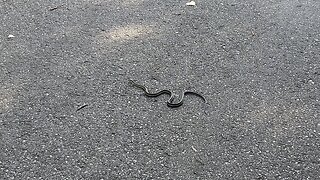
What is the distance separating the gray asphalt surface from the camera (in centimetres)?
327

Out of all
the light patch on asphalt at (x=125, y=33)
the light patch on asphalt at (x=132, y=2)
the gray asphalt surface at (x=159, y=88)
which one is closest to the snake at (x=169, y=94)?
the gray asphalt surface at (x=159, y=88)

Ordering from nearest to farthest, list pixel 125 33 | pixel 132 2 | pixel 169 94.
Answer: pixel 169 94 < pixel 125 33 < pixel 132 2

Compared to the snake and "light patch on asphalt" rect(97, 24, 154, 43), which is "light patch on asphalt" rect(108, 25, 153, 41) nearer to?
"light patch on asphalt" rect(97, 24, 154, 43)

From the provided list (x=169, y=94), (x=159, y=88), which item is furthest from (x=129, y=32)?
(x=169, y=94)

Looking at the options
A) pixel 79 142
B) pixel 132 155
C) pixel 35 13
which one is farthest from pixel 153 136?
A: pixel 35 13

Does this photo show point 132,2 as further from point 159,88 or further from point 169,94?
point 169,94

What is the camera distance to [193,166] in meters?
3.21

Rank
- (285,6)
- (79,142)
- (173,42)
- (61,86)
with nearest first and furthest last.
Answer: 1. (79,142)
2. (61,86)
3. (173,42)
4. (285,6)

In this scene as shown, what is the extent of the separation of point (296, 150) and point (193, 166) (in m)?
0.81

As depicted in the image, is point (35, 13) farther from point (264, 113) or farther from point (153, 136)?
point (264, 113)

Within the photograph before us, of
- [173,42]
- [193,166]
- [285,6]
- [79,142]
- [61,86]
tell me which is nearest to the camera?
[193,166]

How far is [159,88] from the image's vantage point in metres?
4.04

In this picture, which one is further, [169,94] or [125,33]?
[125,33]

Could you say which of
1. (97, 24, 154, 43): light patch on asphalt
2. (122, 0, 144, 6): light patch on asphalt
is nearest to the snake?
(97, 24, 154, 43): light patch on asphalt
